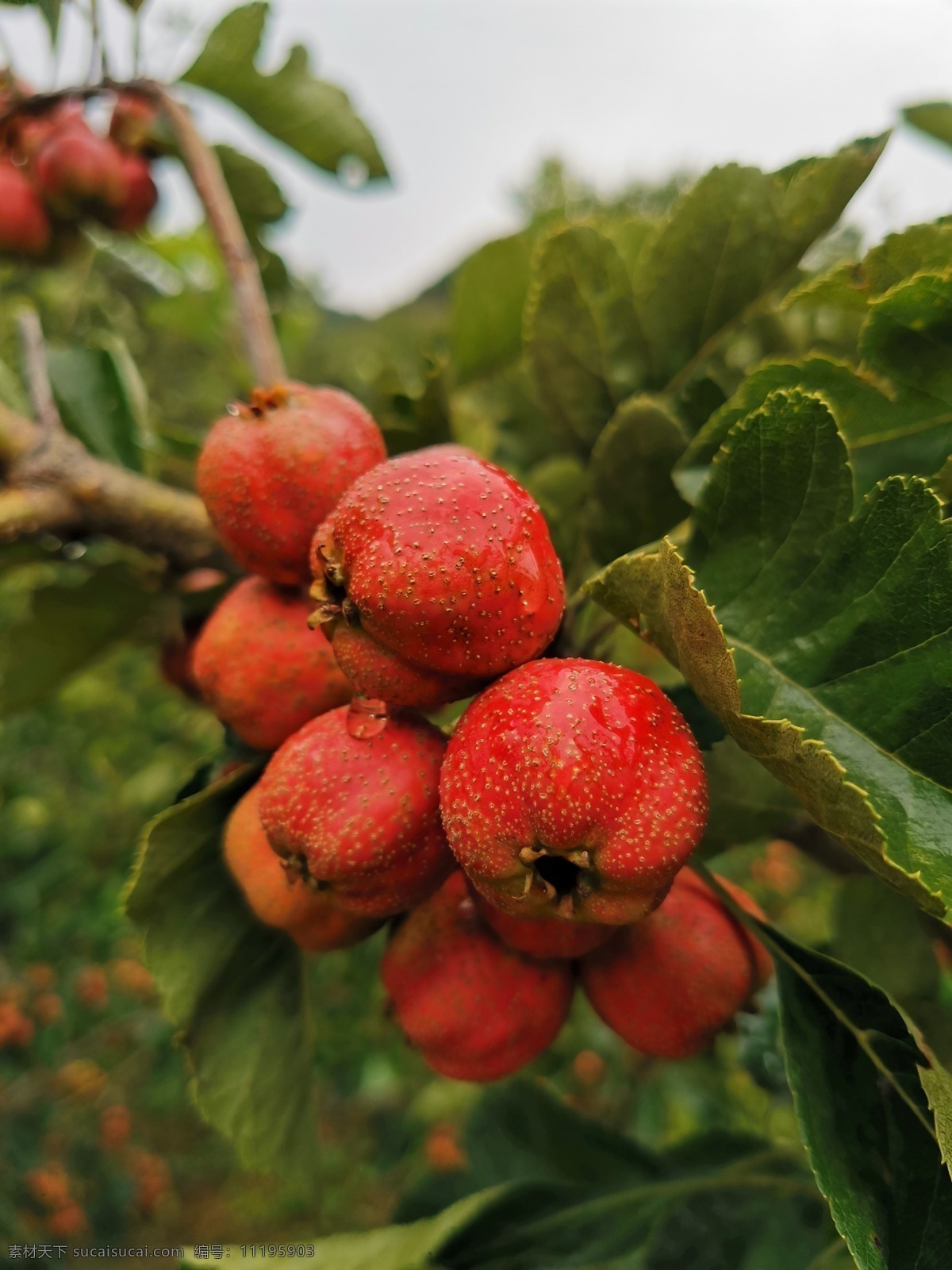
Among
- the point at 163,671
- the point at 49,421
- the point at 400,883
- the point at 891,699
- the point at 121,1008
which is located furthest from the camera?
the point at 121,1008

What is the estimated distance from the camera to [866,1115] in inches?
29.9

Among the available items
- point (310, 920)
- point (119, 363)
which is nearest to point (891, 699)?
point (310, 920)

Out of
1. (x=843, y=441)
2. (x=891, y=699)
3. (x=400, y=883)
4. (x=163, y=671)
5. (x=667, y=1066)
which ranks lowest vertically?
(x=667, y=1066)

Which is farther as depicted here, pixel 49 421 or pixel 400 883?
pixel 49 421

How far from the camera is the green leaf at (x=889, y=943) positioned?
43.9 inches

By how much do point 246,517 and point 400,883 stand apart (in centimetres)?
36

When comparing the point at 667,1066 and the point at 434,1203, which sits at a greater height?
the point at 434,1203

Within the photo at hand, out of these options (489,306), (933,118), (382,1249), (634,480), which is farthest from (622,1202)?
(933,118)

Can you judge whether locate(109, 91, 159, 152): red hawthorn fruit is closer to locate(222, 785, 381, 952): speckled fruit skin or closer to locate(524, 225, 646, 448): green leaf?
locate(524, 225, 646, 448): green leaf

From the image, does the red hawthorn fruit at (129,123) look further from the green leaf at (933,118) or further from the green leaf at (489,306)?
the green leaf at (933,118)

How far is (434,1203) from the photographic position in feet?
4.27

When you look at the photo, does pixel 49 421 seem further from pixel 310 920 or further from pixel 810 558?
pixel 810 558

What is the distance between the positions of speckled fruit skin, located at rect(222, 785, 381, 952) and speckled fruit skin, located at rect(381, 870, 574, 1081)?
58 millimetres

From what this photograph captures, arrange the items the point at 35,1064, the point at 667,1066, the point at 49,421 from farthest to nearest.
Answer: the point at 35,1064 → the point at 667,1066 → the point at 49,421
